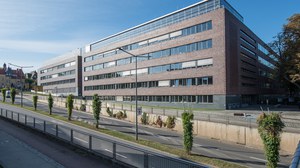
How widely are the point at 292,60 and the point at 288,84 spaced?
1666 centimetres

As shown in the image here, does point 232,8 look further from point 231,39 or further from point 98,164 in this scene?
point 98,164

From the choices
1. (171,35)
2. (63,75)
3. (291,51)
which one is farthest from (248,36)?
(63,75)

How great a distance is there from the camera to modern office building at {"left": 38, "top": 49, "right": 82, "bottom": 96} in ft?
326

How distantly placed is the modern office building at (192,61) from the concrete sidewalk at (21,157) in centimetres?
2348

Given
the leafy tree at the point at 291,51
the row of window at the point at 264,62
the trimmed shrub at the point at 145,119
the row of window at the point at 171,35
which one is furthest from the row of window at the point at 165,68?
the row of window at the point at 264,62

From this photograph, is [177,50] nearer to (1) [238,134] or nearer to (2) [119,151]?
(1) [238,134]

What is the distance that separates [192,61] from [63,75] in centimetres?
7258

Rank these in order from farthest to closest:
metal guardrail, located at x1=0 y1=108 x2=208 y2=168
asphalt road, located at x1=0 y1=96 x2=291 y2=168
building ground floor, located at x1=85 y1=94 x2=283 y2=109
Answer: building ground floor, located at x1=85 y1=94 x2=283 y2=109
asphalt road, located at x1=0 y1=96 x2=291 y2=168
metal guardrail, located at x1=0 y1=108 x2=208 y2=168

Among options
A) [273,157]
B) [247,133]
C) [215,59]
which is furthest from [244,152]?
[215,59]

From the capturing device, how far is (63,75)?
109 metres

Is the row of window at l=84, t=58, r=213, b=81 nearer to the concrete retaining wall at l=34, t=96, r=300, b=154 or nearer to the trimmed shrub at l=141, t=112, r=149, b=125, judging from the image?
the trimmed shrub at l=141, t=112, r=149, b=125

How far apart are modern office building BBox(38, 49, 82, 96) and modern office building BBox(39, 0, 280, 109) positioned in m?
21.4

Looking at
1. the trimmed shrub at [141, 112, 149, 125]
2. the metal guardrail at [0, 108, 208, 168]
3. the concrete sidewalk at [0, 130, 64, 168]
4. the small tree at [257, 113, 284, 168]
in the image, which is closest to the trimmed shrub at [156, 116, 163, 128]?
the trimmed shrub at [141, 112, 149, 125]

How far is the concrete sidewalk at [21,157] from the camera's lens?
12.5 meters
